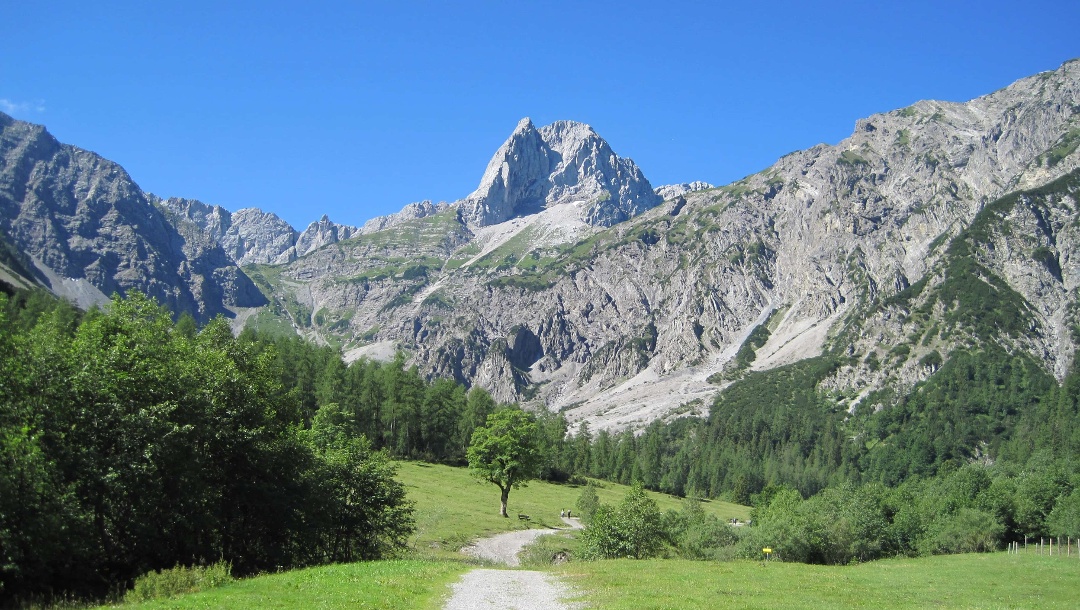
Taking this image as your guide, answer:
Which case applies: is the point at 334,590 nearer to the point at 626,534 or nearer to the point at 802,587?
the point at 802,587

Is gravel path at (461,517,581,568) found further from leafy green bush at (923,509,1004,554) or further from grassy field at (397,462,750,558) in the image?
leafy green bush at (923,509,1004,554)

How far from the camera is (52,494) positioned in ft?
81.2

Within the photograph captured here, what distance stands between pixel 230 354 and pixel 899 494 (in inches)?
3230

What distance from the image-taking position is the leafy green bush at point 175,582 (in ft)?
78.8

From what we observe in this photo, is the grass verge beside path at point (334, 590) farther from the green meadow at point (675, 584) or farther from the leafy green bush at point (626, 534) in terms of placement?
the leafy green bush at point (626, 534)

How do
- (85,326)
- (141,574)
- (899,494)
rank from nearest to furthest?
(141,574), (85,326), (899,494)

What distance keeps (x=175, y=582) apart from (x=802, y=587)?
26.9 meters

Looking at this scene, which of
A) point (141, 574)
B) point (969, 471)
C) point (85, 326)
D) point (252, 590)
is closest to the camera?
point (252, 590)

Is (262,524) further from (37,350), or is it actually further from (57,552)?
(37,350)

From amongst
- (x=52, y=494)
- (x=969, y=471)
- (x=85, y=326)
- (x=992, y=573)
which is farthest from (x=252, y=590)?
(x=969, y=471)

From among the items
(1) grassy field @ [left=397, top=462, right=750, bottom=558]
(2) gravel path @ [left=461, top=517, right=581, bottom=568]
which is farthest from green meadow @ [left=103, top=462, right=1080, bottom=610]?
(2) gravel path @ [left=461, top=517, right=581, bottom=568]

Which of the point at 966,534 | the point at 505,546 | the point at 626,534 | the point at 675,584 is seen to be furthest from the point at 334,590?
the point at 966,534

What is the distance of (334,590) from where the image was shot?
24.9 metres

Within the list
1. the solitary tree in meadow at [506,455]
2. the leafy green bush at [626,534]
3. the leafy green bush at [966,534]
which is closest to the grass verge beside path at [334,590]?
the leafy green bush at [626,534]
